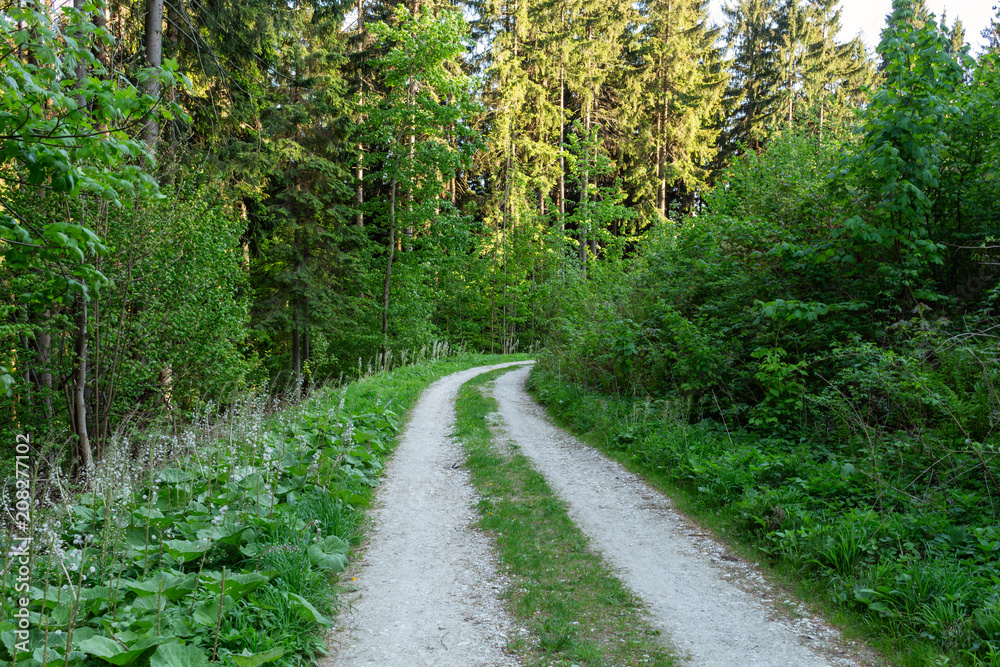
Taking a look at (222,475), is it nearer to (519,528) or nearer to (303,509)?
(303,509)

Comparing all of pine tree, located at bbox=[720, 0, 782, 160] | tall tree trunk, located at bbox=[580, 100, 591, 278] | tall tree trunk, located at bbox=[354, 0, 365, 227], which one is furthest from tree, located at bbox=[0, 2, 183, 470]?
pine tree, located at bbox=[720, 0, 782, 160]

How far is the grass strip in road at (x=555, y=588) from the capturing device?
11.9 ft

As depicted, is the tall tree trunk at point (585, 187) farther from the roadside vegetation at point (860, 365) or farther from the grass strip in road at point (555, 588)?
the grass strip in road at point (555, 588)

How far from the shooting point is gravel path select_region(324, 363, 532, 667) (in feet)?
11.9

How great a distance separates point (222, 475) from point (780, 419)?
732 cm

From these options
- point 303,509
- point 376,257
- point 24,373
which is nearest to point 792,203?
point 303,509

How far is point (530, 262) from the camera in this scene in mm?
30156

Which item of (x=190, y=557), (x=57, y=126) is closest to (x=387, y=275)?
(x=57, y=126)

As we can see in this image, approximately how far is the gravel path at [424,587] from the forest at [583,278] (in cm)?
254

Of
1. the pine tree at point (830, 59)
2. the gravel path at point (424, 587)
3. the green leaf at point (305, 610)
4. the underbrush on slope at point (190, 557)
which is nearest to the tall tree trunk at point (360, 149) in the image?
the underbrush on slope at point (190, 557)

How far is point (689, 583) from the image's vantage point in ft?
15.1

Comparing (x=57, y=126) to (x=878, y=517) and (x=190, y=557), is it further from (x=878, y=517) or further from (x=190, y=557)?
(x=878, y=517)

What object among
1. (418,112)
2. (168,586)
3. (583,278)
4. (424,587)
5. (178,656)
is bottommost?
(424,587)

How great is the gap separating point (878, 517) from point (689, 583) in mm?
1844
